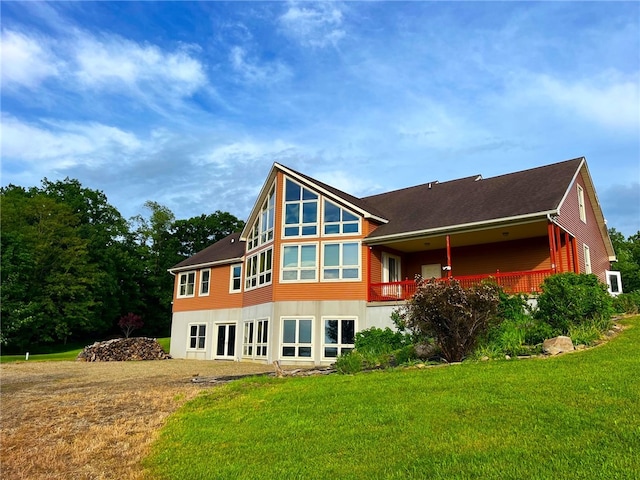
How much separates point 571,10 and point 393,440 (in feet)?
41.9

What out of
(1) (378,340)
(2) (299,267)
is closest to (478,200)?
(1) (378,340)

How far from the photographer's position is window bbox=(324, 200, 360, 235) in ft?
67.4

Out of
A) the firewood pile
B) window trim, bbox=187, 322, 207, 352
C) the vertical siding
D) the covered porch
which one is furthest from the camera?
window trim, bbox=187, 322, 207, 352

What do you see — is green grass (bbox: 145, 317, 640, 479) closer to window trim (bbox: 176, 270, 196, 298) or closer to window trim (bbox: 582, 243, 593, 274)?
window trim (bbox: 582, 243, 593, 274)

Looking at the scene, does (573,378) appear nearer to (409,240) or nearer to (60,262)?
(409,240)

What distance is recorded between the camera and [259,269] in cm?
2256

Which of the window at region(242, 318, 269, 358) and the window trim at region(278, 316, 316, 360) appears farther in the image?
the window at region(242, 318, 269, 358)

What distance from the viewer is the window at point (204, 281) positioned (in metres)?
26.9

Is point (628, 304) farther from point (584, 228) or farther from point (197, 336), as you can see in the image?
point (197, 336)

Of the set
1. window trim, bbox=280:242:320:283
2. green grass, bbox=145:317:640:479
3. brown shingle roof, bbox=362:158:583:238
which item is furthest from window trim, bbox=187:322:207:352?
green grass, bbox=145:317:640:479

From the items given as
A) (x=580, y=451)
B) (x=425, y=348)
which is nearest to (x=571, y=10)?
(x=425, y=348)

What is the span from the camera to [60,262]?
4103 centimetres

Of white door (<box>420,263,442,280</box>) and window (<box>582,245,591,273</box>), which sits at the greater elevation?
window (<box>582,245,591,273</box>)

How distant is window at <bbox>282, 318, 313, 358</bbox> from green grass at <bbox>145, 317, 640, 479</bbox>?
9931mm
